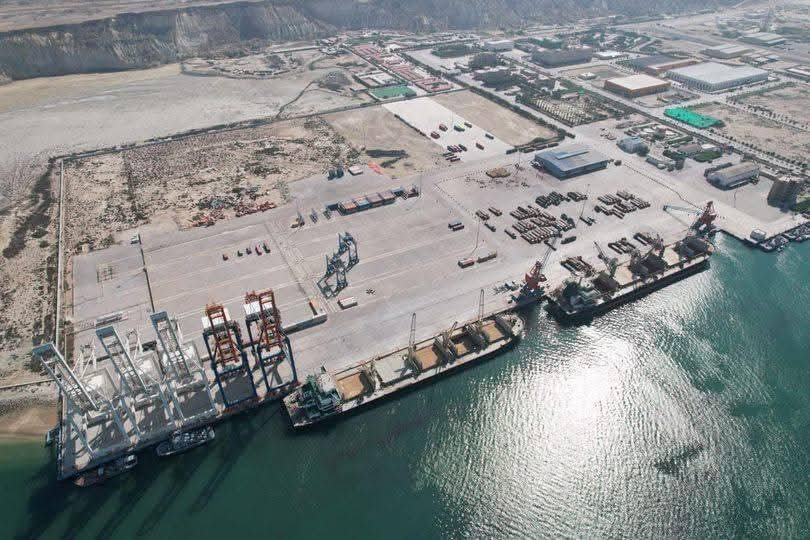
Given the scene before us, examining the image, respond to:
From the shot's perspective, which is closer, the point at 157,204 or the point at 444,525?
the point at 444,525

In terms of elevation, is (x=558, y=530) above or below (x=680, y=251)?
below

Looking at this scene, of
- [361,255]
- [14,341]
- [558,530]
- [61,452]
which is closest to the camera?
[558,530]

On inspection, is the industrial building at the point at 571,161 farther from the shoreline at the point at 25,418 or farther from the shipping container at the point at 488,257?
the shoreline at the point at 25,418

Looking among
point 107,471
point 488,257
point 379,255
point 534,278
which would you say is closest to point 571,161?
point 488,257

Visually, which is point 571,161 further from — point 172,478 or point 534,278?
point 172,478

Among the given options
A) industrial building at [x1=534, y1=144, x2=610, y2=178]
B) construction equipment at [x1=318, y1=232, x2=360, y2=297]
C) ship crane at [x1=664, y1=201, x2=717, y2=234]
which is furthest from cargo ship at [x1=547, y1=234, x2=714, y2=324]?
construction equipment at [x1=318, y1=232, x2=360, y2=297]

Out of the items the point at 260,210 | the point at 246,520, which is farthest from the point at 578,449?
the point at 260,210

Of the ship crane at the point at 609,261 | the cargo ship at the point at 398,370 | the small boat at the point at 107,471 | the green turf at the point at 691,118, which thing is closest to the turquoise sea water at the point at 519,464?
the small boat at the point at 107,471

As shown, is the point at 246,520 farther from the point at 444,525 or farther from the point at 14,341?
the point at 14,341
